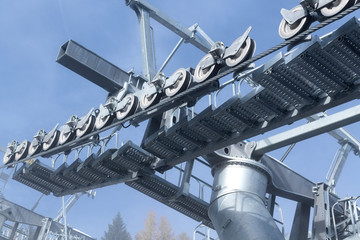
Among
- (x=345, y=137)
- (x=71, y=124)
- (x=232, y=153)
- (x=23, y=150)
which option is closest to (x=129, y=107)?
(x=71, y=124)

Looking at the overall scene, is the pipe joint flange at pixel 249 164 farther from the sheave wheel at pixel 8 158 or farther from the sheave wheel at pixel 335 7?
the sheave wheel at pixel 8 158

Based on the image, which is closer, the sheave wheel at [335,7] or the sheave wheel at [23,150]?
the sheave wheel at [335,7]

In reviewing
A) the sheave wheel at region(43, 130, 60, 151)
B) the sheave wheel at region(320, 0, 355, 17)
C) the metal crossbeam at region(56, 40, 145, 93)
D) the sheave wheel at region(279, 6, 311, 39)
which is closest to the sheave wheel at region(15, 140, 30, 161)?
the sheave wheel at region(43, 130, 60, 151)

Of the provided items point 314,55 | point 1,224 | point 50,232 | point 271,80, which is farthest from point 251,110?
point 1,224

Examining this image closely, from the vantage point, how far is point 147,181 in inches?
578

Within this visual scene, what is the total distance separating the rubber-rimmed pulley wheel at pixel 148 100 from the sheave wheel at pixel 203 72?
4.32 feet

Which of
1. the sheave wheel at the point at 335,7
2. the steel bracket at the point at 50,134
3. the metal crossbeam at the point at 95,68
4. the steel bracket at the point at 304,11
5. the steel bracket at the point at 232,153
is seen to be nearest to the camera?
the sheave wheel at the point at 335,7

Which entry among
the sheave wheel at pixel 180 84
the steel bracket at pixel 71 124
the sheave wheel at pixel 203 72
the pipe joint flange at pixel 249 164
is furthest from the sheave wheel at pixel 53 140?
the sheave wheel at pixel 203 72

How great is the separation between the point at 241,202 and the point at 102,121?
13.0 feet

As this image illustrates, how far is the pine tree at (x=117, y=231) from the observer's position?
75.4 metres

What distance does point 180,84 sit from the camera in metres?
11.6

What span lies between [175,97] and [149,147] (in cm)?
207

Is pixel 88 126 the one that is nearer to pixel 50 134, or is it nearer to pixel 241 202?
pixel 50 134

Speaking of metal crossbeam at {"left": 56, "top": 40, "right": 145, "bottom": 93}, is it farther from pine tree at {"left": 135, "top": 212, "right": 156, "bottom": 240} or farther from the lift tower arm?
pine tree at {"left": 135, "top": 212, "right": 156, "bottom": 240}
